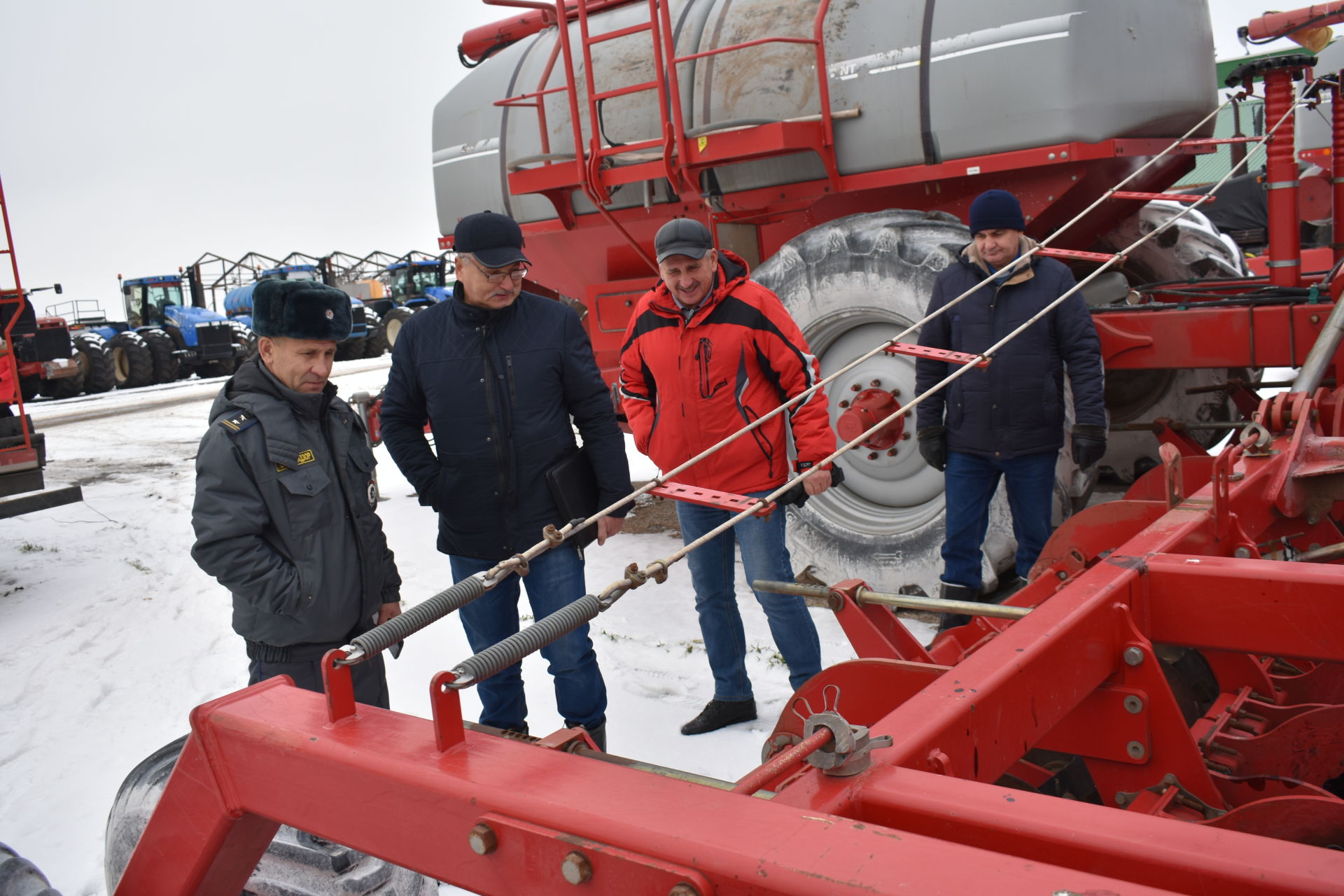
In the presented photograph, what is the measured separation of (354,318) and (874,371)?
18312mm

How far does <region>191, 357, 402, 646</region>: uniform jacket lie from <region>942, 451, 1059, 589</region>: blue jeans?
2310 millimetres

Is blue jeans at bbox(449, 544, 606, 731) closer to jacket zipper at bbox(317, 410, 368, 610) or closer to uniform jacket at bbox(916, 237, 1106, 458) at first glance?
jacket zipper at bbox(317, 410, 368, 610)

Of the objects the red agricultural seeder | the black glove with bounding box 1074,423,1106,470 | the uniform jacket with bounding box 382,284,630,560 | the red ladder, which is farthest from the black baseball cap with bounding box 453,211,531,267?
the red ladder

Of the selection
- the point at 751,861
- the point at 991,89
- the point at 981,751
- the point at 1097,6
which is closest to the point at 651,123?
the point at 991,89

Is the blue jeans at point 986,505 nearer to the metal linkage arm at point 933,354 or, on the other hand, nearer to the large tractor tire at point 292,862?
the metal linkage arm at point 933,354

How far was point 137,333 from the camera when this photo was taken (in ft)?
69.6

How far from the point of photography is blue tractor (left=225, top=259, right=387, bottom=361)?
75.8 feet

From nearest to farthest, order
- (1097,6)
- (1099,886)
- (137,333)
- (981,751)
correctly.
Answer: (1099,886), (981,751), (1097,6), (137,333)

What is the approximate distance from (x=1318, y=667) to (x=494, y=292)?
2.37m

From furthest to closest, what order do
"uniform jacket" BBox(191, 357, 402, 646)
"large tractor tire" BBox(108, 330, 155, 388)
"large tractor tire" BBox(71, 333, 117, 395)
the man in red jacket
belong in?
"large tractor tire" BBox(108, 330, 155, 388), "large tractor tire" BBox(71, 333, 117, 395), the man in red jacket, "uniform jacket" BBox(191, 357, 402, 646)

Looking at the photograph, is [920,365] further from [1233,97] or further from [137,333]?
[137,333]

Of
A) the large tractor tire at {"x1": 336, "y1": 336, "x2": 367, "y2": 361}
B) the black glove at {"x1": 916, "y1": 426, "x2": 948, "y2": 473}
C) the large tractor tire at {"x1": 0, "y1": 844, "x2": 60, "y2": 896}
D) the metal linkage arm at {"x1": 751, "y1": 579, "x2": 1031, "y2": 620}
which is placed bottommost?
the large tractor tire at {"x1": 336, "y1": 336, "x2": 367, "y2": 361}

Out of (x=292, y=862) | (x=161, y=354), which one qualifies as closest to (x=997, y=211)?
(x=292, y=862)

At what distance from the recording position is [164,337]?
2142 centimetres
